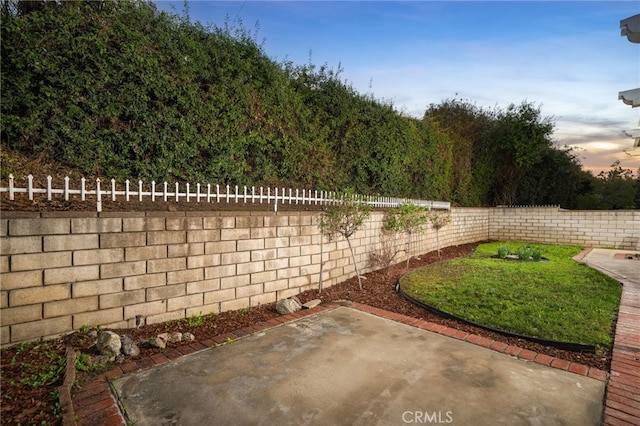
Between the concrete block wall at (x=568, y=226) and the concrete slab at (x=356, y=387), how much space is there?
13.4 metres

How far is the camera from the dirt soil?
7.68 feet

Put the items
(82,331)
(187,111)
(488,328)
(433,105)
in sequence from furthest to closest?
1. (433,105)
2. (187,111)
3. (488,328)
4. (82,331)

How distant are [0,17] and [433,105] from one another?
1805 centimetres

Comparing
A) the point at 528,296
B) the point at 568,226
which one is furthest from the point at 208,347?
the point at 568,226

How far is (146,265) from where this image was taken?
382 centimetres

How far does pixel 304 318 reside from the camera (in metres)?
4.45

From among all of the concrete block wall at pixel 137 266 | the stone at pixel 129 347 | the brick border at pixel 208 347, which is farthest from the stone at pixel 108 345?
the concrete block wall at pixel 137 266

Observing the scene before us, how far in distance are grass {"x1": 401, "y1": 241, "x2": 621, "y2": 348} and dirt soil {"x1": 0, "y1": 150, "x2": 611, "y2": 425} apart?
38 cm

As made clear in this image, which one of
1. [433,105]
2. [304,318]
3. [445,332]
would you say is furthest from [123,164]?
[433,105]

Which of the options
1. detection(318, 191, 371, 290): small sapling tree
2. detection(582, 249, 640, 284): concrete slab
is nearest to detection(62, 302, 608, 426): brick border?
detection(318, 191, 371, 290): small sapling tree

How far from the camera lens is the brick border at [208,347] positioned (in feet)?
7.39

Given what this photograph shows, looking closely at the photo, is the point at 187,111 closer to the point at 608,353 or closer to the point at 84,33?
the point at 84,33
